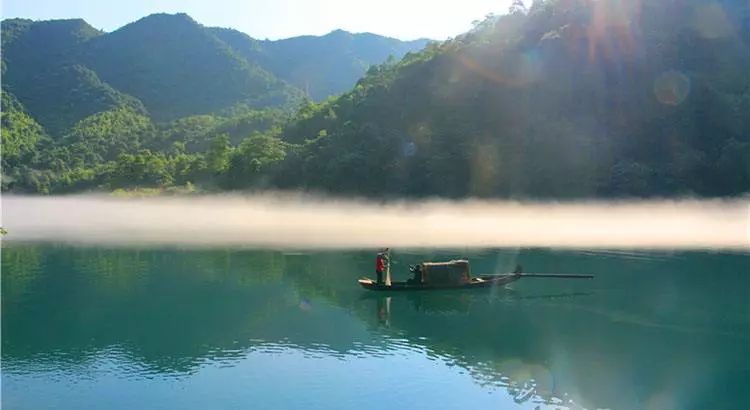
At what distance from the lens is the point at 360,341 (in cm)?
1778

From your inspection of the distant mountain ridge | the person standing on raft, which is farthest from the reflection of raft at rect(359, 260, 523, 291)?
the distant mountain ridge

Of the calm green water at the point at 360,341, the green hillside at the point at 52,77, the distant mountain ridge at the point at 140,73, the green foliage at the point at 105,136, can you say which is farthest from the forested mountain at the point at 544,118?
the distant mountain ridge at the point at 140,73

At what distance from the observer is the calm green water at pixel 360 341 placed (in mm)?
13766

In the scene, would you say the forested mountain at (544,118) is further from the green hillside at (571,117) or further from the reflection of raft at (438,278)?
the reflection of raft at (438,278)

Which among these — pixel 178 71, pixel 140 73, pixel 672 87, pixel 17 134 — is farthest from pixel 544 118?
pixel 140 73

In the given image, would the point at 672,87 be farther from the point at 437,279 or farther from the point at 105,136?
the point at 105,136

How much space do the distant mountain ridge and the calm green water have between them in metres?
119

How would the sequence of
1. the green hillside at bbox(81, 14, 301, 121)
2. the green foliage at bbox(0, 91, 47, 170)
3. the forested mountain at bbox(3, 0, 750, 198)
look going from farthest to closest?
1. the green hillside at bbox(81, 14, 301, 121)
2. the green foliage at bbox(0, 91, 47, 170)
3. the forested mountain at bbox(3, 0, 750, 198)

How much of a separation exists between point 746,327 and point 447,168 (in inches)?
1865

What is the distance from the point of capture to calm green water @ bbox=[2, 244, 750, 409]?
45.2 feet

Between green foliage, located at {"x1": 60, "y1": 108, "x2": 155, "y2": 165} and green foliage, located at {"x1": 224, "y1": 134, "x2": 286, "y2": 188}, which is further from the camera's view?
green foliage, located at {"x1": 60, "y1": 108, "x2": 155, "y2": 165}

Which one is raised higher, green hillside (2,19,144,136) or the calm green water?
green hillside (2,19,144,136)

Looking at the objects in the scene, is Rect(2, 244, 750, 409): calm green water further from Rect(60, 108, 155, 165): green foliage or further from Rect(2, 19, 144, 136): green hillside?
Rect(2, 19, 144, 136): green hillside

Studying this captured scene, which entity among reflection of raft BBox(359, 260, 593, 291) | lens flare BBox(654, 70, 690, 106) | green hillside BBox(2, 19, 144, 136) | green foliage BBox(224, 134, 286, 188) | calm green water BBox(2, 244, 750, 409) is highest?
green hillside BBox(2, 19, 144, 136)
